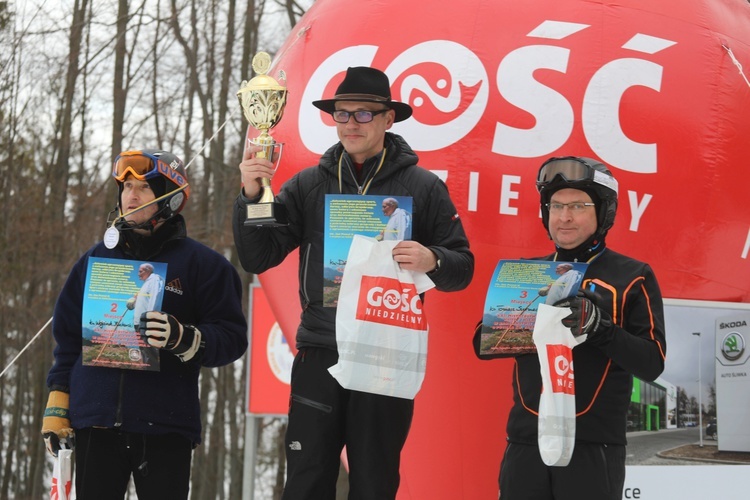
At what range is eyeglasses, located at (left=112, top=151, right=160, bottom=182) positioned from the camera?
437 centimetres

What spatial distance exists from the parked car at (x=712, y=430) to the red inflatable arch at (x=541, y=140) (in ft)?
2.29

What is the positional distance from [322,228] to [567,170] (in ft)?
3.37

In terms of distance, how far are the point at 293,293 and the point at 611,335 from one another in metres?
2.84

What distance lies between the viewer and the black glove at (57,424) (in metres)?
4.20

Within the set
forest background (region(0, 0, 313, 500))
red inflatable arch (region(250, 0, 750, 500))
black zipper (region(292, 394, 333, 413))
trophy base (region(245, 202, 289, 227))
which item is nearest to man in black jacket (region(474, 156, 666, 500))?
black zipper (region(292, 394, 333, 413))

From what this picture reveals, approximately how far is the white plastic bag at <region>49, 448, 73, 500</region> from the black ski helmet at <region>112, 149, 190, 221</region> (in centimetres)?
102

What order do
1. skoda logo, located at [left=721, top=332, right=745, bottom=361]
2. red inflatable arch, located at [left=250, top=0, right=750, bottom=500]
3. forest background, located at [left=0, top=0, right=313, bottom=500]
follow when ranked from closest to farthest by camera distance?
red inflatable arch, located at [left=250, top=0, right=750, bottom=500] → skoda logo, located at [left=721, top=332, right=745, bottom=361] → forest background, located at [left=0, top=0, right=313, bottom=500]

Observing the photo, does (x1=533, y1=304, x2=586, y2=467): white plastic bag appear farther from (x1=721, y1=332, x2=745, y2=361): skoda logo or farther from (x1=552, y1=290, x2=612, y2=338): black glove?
(x1=721, y1=332, x2=745, y2=361): skoda logo

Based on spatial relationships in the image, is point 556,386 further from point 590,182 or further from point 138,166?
point 138,166

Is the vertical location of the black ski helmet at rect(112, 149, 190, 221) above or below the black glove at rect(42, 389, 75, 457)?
above

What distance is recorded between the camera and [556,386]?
3.83 m

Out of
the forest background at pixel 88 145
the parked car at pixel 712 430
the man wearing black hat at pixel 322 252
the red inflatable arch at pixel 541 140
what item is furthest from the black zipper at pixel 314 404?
the forest background at pixel 88 145

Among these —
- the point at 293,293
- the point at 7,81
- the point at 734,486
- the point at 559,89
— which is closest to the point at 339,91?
the point at 559,89

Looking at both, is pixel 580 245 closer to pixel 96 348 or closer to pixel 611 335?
pixel 611 335
